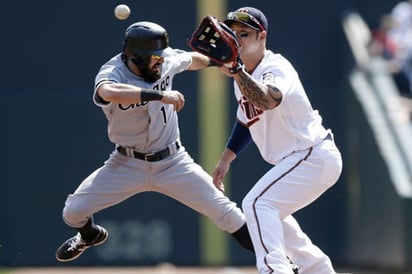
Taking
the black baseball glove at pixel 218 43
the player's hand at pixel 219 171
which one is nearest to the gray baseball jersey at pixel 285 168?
the black baseball glove at pixel 218 43

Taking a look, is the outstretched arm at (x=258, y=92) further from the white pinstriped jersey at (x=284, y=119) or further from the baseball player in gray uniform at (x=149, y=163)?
the baseball player in gray uniform at (x=149, y=163)

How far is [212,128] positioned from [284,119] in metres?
7.92

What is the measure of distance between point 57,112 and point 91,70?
0.82 meters

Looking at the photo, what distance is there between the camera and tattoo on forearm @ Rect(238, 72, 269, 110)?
761 centimetres

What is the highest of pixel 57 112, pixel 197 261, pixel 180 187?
pixel 180 187

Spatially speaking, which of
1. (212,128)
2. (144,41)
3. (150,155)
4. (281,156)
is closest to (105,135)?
(212,128)

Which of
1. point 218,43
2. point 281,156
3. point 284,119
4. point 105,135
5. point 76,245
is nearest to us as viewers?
point 218,43

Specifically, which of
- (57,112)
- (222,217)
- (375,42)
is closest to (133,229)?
(57,112)

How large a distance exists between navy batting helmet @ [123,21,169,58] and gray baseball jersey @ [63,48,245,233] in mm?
282

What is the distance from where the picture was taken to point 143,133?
8.71 meters

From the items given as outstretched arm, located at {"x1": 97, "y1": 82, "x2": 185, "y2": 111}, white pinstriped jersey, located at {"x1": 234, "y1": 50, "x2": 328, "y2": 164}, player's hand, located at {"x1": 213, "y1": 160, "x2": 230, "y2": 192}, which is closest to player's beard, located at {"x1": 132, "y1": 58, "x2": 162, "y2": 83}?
outstretched arm, located at {"x1": 97, "y1": 82, "x2": 185, "y2": 111}

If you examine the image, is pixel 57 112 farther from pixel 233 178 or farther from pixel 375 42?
pixel 375 42

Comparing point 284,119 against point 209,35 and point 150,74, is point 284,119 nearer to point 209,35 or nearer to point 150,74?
point 209,35

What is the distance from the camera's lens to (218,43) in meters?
7.79
